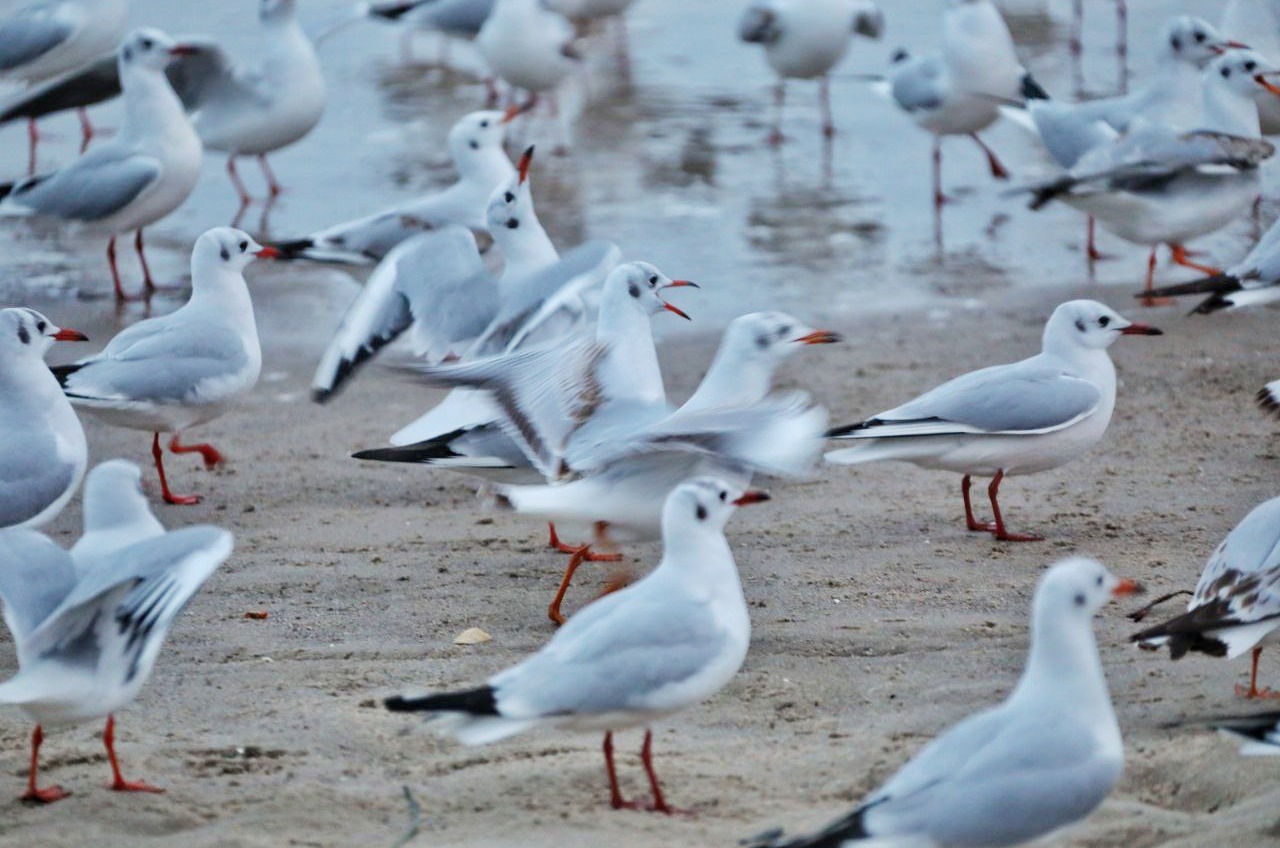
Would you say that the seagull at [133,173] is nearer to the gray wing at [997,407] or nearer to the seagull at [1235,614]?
the gray wing at [997,407]

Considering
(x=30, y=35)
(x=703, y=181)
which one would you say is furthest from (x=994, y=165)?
(x=30, y=35)

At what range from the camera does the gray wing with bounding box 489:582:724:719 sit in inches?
156

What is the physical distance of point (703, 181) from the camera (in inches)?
446

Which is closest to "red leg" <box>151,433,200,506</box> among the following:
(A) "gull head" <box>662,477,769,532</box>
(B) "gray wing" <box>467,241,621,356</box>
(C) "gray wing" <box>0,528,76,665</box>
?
(B) "gray wing" <box>467,241,621,356</box>

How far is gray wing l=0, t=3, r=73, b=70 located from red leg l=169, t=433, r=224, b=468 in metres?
5.80


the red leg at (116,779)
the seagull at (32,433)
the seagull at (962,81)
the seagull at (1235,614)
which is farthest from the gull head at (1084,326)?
the seagull at (962,81)

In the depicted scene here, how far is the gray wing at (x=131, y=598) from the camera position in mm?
4066

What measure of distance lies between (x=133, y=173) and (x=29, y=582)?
5.40m

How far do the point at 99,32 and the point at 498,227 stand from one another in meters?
5.99

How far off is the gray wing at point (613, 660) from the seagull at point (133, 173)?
5838 mm

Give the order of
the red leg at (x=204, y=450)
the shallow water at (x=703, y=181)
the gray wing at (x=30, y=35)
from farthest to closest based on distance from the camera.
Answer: the gray wing at (x=30, y=35) < the shallow water at (x=703, y=181) < the red leg at (x=204, y=450)

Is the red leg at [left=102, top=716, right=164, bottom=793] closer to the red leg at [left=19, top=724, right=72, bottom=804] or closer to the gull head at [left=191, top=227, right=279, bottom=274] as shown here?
the red leg at [left=19, top=724, right=72, bottom=804]

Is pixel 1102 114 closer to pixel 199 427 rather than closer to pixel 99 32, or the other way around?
pixel 199 427

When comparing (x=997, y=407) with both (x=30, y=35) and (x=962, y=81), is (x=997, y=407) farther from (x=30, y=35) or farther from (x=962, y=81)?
(x=30, y=35)
